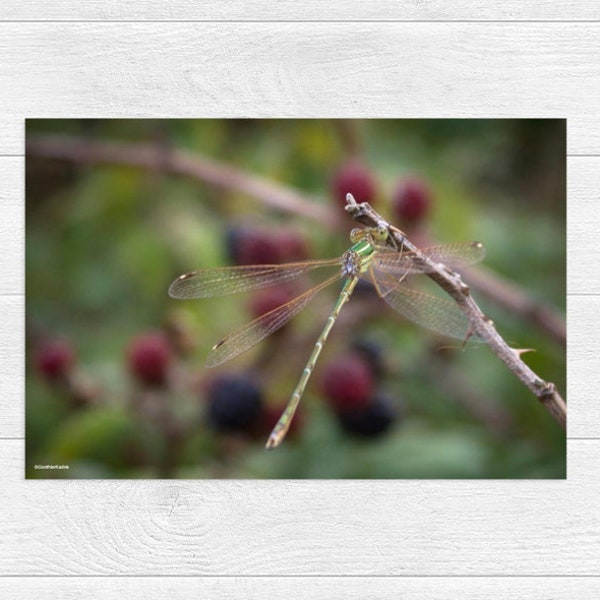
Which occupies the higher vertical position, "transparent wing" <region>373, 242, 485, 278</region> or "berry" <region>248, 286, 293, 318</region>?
"transparent wing" <region>373, 242, 485, 278</region>

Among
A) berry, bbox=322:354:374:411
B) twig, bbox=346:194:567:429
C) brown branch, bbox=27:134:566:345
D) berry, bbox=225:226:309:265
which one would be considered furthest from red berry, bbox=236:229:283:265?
twig, bbox=346:194:567:429

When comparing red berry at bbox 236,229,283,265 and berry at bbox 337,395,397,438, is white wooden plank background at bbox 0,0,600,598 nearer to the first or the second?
berry at bbox 337,395,397,438

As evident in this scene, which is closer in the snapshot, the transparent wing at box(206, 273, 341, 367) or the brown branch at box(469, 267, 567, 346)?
the transparent wing at box(206, 273, 341, 367)

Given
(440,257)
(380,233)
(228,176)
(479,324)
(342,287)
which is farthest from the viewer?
(228,176)

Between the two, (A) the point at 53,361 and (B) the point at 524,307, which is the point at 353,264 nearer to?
(B) the point at 524,307

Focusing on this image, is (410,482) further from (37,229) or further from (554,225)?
(37,229)

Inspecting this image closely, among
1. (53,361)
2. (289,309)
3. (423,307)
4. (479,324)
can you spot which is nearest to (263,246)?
(289,309)
